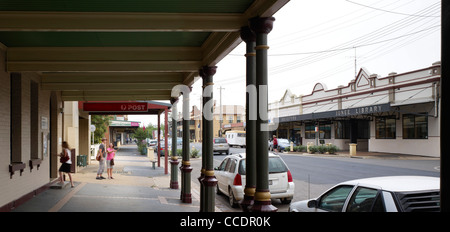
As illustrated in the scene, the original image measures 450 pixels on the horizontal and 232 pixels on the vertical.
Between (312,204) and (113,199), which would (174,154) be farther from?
(312,204)

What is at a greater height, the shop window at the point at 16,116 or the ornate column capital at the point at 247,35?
the ornate column capital at the point at 247,35

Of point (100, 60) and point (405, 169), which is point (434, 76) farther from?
point (100, 60)

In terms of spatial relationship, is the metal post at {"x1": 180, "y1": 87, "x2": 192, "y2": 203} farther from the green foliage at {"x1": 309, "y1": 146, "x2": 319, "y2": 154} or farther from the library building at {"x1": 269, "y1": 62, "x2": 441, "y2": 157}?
the green foliage at {"x1": 309, "y1": 146, "x2": 319, "y2": 154}

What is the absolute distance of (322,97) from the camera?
45.2 metres

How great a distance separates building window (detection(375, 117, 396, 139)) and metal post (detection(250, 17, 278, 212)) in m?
31.5

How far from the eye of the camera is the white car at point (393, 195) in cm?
499

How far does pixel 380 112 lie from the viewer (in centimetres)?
3338

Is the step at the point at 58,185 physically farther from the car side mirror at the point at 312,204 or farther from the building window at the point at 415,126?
the building window at the point at 415,126

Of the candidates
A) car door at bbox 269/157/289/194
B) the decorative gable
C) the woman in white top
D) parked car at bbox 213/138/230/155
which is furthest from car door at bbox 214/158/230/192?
the decorative gable

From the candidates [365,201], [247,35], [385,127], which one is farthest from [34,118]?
[385,127]

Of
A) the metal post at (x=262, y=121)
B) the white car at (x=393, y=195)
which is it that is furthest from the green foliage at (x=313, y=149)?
the metal post at (x=262, y=121)

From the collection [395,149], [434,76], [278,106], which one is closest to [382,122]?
[395,149]
